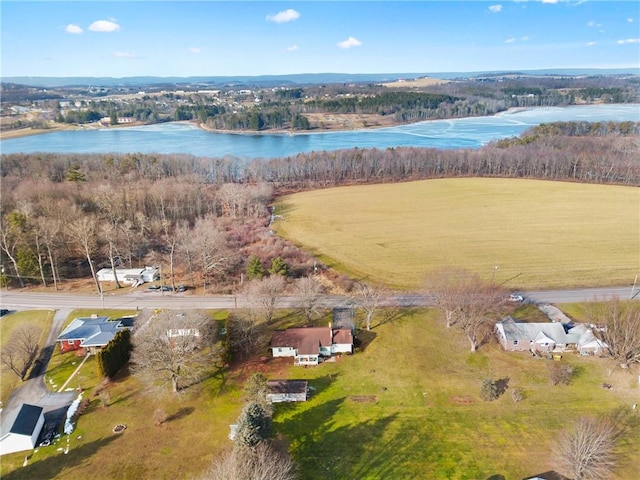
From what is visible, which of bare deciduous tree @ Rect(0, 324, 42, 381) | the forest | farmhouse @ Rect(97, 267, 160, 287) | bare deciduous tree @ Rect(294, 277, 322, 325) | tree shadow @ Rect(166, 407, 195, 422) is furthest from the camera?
the forest

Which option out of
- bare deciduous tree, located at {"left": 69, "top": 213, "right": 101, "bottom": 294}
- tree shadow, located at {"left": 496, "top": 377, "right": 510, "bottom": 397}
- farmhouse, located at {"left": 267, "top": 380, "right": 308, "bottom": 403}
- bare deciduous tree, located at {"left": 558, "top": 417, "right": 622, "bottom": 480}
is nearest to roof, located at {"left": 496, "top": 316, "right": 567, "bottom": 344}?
tree shadow, located at {"left": 496, "top": 377, "right": 510, "bottom": 397}

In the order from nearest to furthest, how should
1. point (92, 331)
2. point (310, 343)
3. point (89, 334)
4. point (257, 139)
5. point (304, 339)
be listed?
1. point (310, 343)
2. point (304, 339)
3. point (89, 334)
4. point (92, 331)
5. point (257, 139)

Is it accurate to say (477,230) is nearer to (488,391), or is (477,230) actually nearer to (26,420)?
(488,391)

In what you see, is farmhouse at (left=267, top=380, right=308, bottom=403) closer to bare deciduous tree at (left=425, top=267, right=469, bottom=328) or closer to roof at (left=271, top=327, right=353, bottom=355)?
roof at (left=271, top=327, right=353, bottom=355)

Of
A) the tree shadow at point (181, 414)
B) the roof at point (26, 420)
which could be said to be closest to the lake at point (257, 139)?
the tree shadow at point (181, 414)

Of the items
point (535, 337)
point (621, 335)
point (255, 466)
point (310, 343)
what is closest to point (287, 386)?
point (310, 343)

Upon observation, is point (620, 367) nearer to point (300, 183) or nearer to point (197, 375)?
point (197, 375)

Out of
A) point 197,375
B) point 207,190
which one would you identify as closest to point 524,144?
point 207,190
